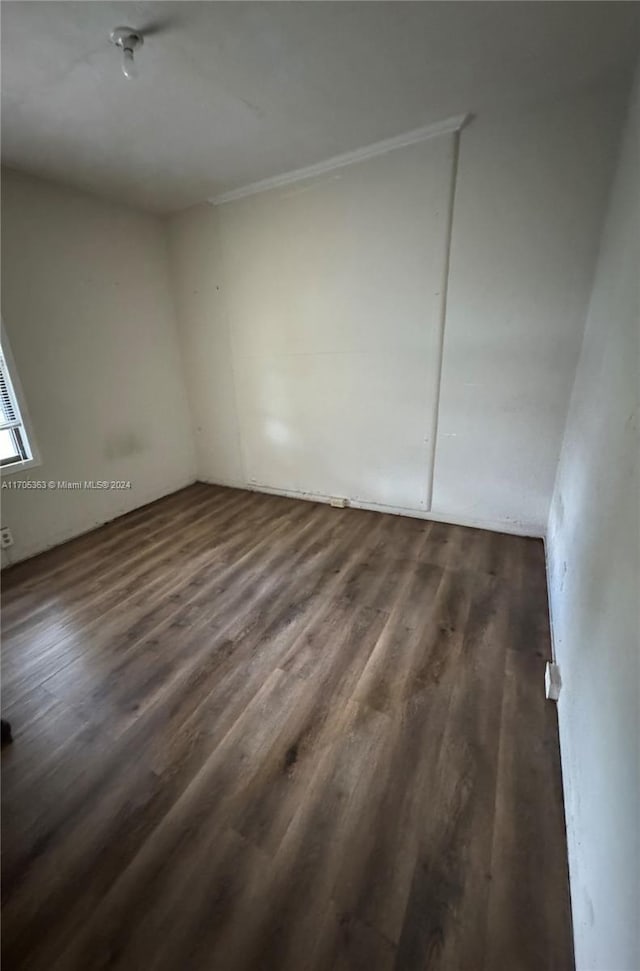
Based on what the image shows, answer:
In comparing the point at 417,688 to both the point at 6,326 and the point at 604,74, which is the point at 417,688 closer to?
the point at 604,74

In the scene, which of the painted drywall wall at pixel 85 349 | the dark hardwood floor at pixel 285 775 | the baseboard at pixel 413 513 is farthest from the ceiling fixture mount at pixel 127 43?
the baseboard at pixel 413 513

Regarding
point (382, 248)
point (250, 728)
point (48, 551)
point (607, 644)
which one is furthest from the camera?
point (48, 551)

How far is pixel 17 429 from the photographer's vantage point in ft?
8.98

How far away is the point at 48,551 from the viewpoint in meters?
2.94

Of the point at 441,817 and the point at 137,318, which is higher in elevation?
the point at 137,318

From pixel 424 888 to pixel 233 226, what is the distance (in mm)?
4079

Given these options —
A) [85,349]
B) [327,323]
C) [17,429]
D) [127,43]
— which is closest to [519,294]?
[327,323]

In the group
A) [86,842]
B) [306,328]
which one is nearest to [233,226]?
[306,328]

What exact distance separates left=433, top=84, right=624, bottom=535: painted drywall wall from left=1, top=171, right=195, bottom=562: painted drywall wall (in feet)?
8.94

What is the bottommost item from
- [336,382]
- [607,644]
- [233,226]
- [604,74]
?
[607,644]

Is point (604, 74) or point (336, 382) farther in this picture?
point (336, 382)

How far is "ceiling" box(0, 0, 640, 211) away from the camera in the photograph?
1.44 metres

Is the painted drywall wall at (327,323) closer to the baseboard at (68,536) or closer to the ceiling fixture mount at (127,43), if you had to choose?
the baseboard at (68,536)

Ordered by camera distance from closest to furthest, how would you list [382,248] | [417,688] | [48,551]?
[417,688]
[382,248]
[48,551]
